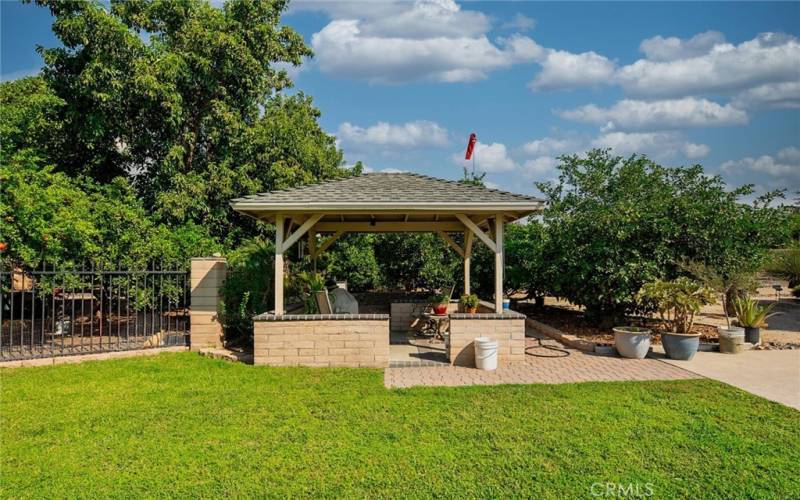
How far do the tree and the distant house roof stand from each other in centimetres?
222

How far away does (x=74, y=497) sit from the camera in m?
3.40

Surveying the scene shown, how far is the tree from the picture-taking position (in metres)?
9.68

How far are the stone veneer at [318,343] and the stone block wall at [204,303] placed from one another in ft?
4.68

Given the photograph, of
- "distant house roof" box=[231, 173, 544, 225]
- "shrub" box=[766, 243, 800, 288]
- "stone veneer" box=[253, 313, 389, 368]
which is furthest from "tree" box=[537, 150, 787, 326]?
"shrub" box=[766, 243, 800, 288]

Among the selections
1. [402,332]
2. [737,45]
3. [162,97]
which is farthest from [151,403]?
[737,45]

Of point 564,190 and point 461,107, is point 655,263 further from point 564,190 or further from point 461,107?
point 461,107

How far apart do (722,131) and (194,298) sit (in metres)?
13.3

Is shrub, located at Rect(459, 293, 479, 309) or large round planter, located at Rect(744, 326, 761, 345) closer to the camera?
shrub, located at Rect(459, 293, 479, 309)

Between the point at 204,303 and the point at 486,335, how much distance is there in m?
5.04

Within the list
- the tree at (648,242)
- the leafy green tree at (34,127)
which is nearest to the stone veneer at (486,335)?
the tree at (648,242)

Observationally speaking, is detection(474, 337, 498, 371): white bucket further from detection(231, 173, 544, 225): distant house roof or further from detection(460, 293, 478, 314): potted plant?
detection(231, 173, 544, 225): distant house roof

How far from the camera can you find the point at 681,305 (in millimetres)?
8336

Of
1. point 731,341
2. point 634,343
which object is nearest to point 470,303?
point 634,343

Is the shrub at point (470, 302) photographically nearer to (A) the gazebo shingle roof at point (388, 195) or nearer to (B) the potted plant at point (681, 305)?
(A) the gazebo shingle roof at point (388, 195)
